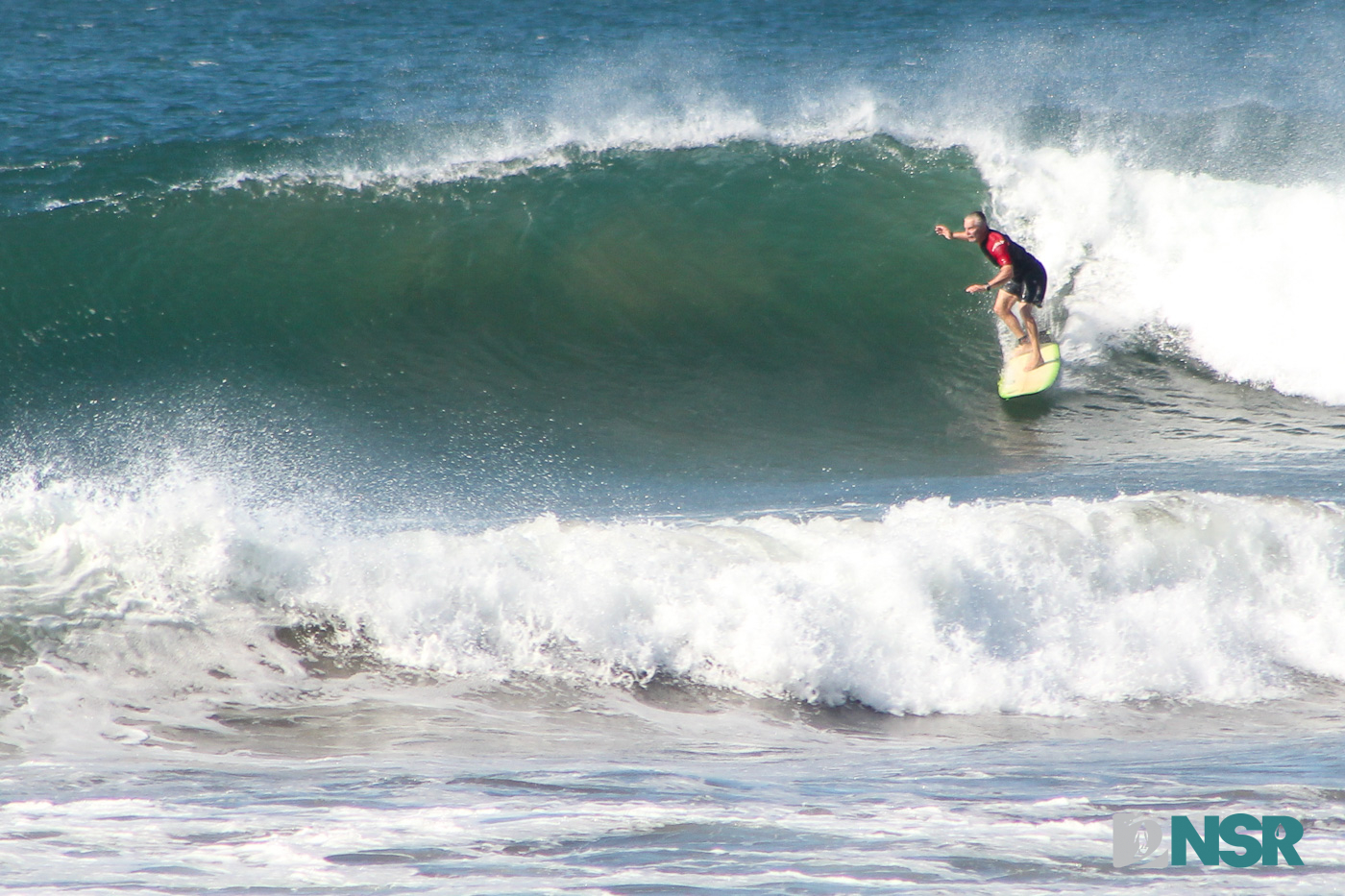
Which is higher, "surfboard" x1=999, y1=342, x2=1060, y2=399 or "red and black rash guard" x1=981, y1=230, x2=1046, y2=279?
"red and black rash guard" x1=981, y1=230, x2=1046, y2=279

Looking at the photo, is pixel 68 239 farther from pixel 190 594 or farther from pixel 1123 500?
pixel 1123 500

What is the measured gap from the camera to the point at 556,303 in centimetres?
1046

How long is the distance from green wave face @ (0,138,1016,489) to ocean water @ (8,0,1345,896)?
5cm

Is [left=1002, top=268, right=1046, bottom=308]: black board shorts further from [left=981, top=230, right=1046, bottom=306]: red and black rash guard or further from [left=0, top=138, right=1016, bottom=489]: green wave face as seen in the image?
[left=0, top=138, right=1016, bottom=489]: green wave face

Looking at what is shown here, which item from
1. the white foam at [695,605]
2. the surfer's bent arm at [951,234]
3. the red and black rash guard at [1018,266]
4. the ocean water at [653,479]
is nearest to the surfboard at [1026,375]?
the ocean water at [653,479]

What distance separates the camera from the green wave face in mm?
9070

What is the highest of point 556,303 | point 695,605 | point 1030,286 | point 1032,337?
Result: point 556,303

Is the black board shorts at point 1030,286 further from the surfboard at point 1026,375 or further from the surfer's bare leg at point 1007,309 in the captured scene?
the surfboard at point 1026,375

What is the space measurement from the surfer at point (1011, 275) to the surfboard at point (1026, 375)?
6cm

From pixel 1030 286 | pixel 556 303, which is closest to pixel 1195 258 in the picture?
pixel 1030 286

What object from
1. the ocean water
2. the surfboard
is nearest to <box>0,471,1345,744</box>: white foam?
the ocean water

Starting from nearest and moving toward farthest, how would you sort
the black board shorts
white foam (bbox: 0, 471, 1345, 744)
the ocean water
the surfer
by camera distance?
the ocean water, white foam (bbox: 0, 471, 1345, 744), the surfer, the black board shorts

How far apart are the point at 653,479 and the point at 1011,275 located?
3320 millimetres

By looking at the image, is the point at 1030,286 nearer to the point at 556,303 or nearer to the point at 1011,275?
the point at 1011,275
